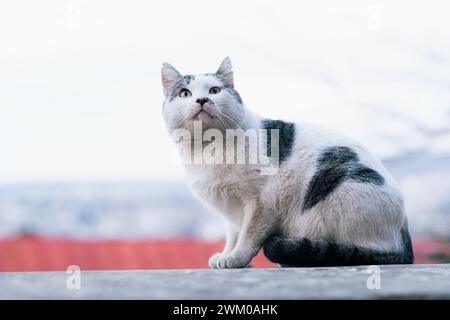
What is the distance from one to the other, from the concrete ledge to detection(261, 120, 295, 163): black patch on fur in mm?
398

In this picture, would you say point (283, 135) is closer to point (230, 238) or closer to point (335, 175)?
point (335, 175)

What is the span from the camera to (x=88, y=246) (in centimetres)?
227

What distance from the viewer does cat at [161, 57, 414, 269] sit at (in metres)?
1.54

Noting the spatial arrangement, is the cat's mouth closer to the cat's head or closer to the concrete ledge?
the cat's head

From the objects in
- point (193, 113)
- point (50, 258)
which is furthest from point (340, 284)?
point (50, 258)

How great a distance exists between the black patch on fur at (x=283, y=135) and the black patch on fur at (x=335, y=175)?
109mm

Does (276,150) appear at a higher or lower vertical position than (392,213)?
higher

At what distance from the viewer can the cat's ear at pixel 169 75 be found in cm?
175

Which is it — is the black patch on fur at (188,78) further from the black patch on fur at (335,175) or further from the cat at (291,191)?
the black patch on fur at (335,175)

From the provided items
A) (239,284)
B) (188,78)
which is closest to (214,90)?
(188,78)

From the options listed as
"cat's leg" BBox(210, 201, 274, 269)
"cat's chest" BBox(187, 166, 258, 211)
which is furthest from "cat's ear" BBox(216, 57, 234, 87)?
"cat's leg" BBox(210, 201, 274, 269)

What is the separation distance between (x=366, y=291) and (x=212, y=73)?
37.0 inches

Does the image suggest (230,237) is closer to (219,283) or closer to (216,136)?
(216,136)
